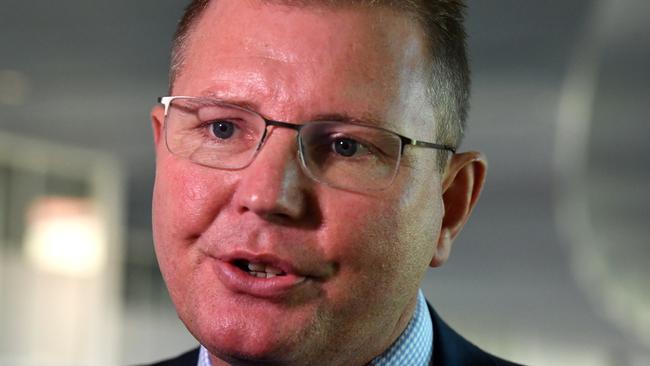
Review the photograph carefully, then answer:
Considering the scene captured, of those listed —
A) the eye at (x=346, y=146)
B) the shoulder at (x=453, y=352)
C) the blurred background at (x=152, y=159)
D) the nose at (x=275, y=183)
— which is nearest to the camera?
the nose at (x=275, y=183)

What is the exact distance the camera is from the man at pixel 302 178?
1.54 metres

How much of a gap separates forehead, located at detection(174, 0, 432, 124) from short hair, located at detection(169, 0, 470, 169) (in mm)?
37

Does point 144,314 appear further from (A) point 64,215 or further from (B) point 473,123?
(B) point 473,123

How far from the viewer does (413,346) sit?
5.88 ft

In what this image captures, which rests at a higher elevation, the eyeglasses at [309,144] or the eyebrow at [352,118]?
the eyebrow at [352,118]

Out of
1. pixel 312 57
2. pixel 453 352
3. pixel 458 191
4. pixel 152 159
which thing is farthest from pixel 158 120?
pixel 152 159

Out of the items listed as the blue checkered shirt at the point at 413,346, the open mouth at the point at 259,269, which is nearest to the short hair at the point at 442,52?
the blue checkered shirt at the point at 413,346

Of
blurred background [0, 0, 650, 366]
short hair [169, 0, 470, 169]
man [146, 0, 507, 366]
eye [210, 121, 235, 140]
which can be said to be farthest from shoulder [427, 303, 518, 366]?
blurred background [0, 0, 650, 366]

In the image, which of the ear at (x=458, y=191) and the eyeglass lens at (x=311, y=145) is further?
the ear at (x=458, y=191)

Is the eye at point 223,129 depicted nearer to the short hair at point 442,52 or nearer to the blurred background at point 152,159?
the short hair at point 442,52

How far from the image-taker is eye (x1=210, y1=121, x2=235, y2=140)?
1.64 metres

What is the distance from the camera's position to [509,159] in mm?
17375

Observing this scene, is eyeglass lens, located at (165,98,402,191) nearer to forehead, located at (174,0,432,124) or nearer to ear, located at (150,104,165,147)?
forehead, located at (174,0,432,124)

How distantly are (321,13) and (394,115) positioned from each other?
0.62ft
